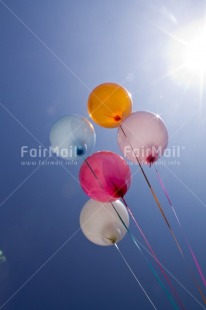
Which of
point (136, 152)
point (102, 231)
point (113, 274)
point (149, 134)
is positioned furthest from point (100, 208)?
Result: point (113, 274)

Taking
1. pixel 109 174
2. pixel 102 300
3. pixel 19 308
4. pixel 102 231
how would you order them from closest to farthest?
pixel 109 174, pixel 102 231, pixel 19 308, pixel 102 300

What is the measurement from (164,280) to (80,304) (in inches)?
52.6

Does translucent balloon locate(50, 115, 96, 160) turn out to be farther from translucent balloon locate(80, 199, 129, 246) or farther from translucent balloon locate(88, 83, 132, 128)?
translucent balloon locate(80, 199, 129, 246)

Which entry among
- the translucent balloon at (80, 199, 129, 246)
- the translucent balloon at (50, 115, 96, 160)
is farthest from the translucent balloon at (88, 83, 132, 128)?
the translucent balloon at (80, 199, 129, 246)

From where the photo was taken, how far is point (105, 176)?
2324 millimetres

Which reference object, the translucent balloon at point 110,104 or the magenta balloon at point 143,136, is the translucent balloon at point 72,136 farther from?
the magenta balloon at point 143,136

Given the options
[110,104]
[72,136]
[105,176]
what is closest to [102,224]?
[105,176]

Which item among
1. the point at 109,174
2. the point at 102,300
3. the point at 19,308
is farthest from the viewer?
the point at 102,300

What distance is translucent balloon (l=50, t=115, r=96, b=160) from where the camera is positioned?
2600 mm

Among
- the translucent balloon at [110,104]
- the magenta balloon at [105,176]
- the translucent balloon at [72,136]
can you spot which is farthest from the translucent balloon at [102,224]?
the translucent balloon at [110,104]

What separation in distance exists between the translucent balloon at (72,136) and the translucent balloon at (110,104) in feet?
0.49

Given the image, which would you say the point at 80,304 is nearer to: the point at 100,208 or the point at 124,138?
the point at 100,208

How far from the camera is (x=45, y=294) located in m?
4.38

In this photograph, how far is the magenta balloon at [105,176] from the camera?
7.63ft
